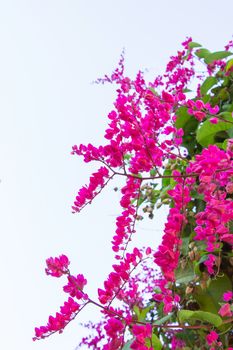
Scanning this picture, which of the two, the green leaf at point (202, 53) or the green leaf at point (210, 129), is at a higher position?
the green leaf at point (202, 53)

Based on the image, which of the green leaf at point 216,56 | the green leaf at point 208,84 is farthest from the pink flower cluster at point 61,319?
the green leaf at point 216,56

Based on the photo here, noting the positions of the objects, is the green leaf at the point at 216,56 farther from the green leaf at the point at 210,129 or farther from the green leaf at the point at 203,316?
the green leaf at the point at 203,316

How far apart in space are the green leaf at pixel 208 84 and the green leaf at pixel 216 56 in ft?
0.38

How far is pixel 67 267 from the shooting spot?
2.89ft

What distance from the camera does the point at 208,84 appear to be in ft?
5.19

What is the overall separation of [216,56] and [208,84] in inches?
5.7

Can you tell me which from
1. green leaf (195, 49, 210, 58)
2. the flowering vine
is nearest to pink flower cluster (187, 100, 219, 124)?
the flowering vine

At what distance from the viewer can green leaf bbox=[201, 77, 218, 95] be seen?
1569 millimetres

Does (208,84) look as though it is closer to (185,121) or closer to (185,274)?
(185,121)

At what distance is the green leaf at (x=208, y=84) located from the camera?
1.57m

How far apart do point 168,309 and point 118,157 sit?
0.34 meters

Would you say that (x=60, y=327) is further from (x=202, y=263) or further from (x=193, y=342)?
(x=193, y=342)

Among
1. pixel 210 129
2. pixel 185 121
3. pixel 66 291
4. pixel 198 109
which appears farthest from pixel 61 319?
pixel 185 121

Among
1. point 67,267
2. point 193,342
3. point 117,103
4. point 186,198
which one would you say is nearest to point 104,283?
Answer: point 67,267
